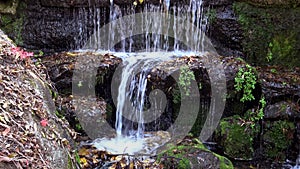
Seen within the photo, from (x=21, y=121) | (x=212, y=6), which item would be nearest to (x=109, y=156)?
(x=21, y=121)

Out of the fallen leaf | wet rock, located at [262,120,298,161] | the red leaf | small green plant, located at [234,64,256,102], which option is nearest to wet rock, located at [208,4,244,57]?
small green plant, located at [234,64,256,102]

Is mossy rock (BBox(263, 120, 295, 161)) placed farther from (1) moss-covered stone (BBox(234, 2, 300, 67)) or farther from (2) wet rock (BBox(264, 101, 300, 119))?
(1) moss-covered stone (BBox(234, 2, 300, 67))

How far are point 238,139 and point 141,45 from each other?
3411mm

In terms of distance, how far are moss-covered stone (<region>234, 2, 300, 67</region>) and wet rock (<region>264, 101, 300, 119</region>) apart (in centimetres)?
151

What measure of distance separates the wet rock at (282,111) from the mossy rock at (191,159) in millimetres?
1669

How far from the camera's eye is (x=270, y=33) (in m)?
6.87

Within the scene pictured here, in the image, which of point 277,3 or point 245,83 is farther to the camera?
point 277,3

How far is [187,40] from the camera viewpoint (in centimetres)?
752

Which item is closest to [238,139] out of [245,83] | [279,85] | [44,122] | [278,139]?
[278,139]

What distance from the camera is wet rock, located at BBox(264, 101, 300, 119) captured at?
5.51 m

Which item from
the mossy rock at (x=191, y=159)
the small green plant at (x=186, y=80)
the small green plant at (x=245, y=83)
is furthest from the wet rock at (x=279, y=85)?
the mossy rock at (x=191, y=159)

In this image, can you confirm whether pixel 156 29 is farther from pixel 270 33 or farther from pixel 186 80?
pixel 270 33

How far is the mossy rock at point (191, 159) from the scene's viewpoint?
4309 mm

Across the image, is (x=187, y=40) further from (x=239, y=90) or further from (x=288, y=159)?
(x=288, y=159)
